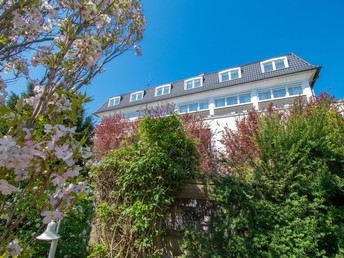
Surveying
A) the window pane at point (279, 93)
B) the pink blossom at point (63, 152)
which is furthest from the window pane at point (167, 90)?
the pink blossom at point (63, 152)

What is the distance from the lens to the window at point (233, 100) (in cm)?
1540

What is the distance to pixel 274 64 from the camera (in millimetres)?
15852

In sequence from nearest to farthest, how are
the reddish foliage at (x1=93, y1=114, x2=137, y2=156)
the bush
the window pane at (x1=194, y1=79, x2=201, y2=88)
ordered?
the bush
the reddish foliage at (x1=93, y1=114, x2=137, y2=156)
the window pane at (x1=194, y1=79, x2=201, y2=88)

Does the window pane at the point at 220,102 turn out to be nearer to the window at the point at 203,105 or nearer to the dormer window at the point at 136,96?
the window at the point at 203,105

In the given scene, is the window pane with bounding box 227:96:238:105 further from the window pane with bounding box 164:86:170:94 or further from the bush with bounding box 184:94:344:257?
the bush with bounding box 184:94:344:257

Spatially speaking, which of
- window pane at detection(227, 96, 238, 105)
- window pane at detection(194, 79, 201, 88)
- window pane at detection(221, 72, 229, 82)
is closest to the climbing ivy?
window pane at detection(227, 96, 238, 105)

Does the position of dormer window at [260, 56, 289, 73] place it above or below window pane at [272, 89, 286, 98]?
above

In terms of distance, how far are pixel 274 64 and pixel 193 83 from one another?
7103 millimetres

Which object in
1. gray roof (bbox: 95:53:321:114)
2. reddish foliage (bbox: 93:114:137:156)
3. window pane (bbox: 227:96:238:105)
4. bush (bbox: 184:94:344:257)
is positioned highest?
gray roof (bbox: 95:53:321:114)

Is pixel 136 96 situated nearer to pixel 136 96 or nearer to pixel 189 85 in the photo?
pixel 136 96

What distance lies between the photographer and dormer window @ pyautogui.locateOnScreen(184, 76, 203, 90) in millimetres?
18498

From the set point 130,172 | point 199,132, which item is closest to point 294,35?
point 199,132

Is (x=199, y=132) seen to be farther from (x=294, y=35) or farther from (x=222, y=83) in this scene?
(x=222, y=83)

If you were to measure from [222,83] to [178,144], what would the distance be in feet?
49.8
